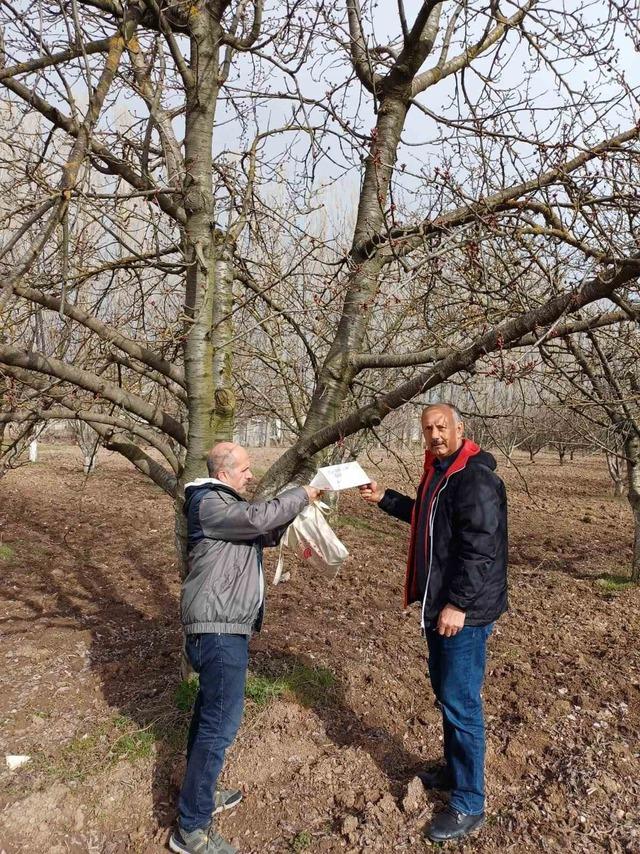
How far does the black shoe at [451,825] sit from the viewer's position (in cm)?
254

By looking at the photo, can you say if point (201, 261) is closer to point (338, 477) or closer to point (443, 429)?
point (338, 477)

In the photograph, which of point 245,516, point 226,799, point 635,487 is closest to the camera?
point 245,516

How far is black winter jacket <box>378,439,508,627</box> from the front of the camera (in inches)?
97.0

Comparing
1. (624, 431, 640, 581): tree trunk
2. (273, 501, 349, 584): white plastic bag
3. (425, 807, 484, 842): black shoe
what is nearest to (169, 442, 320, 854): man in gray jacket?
(273, 501, 349, 584): white plastic bag

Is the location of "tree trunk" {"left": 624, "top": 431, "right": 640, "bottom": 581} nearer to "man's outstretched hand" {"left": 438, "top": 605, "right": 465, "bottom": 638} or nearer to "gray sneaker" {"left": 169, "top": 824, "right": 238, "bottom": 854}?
"man's outstretched hand" {"left": 438, "top": 605, "right": 465, "bottom": 638}

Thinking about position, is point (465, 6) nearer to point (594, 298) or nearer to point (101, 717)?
point (594, 298)

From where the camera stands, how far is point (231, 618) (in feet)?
8.20

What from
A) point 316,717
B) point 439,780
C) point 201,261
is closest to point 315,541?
point 316,717

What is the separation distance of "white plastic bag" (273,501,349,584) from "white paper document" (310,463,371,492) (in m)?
0.30

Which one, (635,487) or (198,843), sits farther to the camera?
(635,487)

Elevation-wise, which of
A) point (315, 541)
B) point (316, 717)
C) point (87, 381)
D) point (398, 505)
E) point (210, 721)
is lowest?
point (316, 717)

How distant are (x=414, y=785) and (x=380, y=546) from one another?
17.3 ft

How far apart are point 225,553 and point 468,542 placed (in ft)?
3.39

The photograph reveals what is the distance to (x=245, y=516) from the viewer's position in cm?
244
